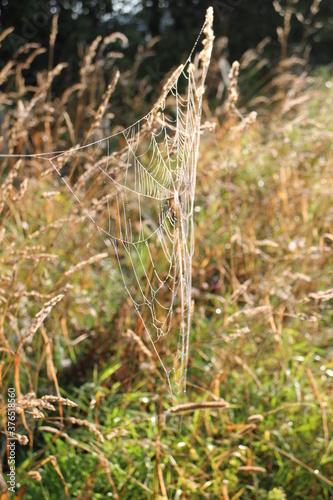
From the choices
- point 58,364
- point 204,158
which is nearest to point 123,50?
point 204,158

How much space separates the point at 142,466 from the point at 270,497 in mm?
388

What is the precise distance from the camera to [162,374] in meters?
2.31

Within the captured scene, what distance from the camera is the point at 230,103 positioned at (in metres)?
1.85

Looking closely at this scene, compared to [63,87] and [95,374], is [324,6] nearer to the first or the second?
[63,87]

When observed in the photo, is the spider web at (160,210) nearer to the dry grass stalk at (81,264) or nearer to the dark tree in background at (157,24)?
the dry grass stalk at (81,264)

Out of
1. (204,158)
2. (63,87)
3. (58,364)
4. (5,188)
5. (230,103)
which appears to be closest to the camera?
(5,188)

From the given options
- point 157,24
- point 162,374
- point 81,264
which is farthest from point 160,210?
point 157,24

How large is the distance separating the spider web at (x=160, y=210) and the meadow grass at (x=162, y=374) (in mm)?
90

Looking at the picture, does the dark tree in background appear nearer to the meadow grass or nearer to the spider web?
the spider web

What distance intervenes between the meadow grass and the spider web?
0.30 feet

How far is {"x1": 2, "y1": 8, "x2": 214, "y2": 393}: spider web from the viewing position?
149 cm

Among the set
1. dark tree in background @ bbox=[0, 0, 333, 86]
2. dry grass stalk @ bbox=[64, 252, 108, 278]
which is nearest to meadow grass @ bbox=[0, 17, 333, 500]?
dry grass stalk @ bbox=[64, 252, 108, 278]

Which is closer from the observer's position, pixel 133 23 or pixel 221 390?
pixel 221 390

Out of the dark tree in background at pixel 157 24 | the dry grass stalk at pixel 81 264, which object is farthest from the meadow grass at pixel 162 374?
the dark tree in background at pixel 157 24
